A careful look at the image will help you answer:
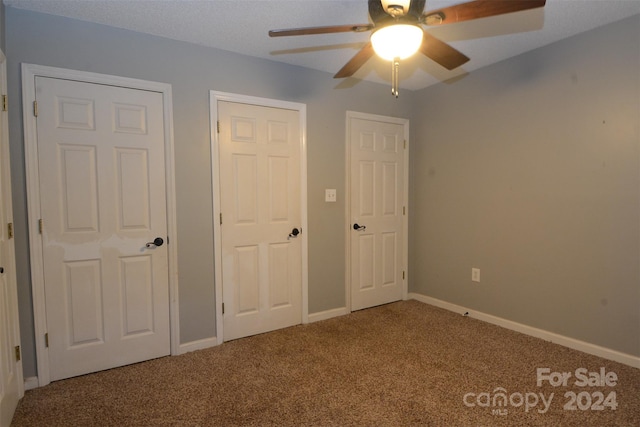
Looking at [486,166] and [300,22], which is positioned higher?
[300,22]

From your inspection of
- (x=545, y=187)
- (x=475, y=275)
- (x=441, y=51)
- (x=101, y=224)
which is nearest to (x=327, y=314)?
(x=475, y=275)

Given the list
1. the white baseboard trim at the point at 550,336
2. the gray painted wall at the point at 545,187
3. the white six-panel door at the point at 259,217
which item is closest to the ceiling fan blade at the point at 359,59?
the white six-panel door at the point at 259,217

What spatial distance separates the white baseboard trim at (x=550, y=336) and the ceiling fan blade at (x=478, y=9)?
2533mm

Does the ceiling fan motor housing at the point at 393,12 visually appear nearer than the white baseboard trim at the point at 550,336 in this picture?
Yes

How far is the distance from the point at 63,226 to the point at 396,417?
247cm

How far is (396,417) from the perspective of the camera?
1906 millimetres

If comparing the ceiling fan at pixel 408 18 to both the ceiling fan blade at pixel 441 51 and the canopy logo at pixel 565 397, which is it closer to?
the ceiling fan blade at pixel 441 51

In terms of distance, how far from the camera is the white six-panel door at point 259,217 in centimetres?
289

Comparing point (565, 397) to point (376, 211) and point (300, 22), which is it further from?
point (300, 22)

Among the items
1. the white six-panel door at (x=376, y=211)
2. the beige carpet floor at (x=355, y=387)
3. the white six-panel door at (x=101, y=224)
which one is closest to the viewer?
the beige carpet floor at (x=355, y=387)

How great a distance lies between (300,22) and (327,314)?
8.55 feet

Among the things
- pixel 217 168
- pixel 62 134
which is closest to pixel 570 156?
pixel 217 168

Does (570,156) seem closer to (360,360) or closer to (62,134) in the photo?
(360,360)

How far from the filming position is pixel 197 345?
2762 millimetres
